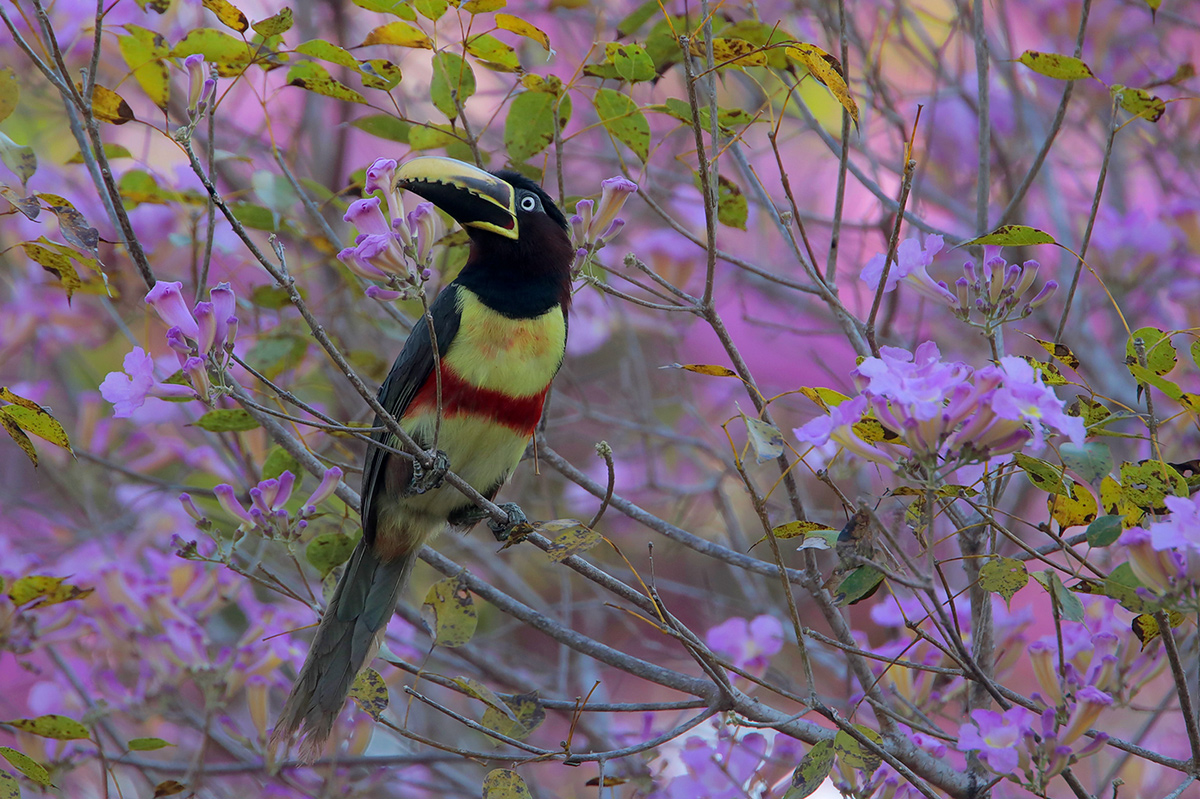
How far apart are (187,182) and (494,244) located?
1.33 meters

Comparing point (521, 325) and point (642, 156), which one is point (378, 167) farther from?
point (521, 325)

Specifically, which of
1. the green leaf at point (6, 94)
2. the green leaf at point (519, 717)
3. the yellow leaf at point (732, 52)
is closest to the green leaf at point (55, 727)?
the green leaf at point (519, 717)

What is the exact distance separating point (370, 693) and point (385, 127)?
1.32m

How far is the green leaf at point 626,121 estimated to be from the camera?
89.3 inches

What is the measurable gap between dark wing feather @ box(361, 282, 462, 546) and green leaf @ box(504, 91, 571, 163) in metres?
0.46

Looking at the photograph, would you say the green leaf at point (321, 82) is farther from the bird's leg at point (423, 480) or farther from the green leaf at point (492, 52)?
the bird's leg at point (423, 480)

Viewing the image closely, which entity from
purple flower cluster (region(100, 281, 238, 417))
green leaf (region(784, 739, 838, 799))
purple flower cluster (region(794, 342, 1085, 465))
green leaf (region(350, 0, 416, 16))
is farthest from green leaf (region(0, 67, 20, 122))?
green leaf (region(784, 739, 838, 799))

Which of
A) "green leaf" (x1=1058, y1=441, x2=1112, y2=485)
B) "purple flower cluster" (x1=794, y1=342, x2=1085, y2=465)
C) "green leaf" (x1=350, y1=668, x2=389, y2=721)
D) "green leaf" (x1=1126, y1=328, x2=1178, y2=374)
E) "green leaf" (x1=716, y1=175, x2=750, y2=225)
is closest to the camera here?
"purple flower cluster" (x1=794, y1=342, x2=1085, y2=465)

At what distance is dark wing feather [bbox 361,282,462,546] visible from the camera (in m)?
2.63

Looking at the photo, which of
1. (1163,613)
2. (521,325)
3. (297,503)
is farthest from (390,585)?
(1163,613)

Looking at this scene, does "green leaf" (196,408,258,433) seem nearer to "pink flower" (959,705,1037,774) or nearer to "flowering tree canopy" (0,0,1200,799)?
"flowering tree canopy" (0,0,1200,799)

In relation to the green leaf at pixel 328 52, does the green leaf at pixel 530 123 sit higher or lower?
higher

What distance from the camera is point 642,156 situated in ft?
7.49

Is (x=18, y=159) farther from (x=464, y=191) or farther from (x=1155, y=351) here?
(x=1155, y=351)
